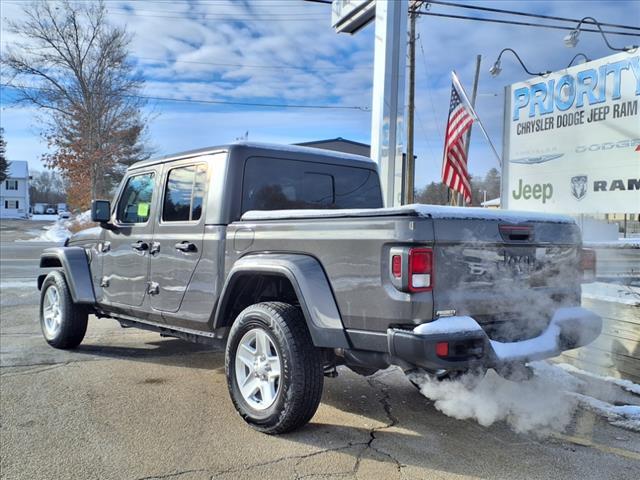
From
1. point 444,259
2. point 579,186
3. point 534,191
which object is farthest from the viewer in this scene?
point 534,191

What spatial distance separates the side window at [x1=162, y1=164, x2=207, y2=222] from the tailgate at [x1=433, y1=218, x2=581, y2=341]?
86.5 inches

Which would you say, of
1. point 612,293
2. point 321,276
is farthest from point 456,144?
point 321,276

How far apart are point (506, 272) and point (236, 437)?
6.87ft

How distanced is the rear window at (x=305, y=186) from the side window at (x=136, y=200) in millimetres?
1304

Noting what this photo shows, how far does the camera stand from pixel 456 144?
10.3m

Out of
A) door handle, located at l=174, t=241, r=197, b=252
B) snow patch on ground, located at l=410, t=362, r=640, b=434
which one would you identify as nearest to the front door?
door handle, located at l=174, t=241, r=197, b=252

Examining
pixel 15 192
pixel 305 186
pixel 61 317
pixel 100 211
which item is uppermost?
pixel 15 192

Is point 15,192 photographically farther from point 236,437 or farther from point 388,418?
point 388,418

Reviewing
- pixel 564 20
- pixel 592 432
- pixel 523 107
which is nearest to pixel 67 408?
pixel 592 432

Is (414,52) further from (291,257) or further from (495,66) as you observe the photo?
(291,257)

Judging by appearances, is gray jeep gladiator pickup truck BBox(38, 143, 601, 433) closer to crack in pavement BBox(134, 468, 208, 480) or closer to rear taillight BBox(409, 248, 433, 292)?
rear taillight BBox(409, 248, 433, 292)

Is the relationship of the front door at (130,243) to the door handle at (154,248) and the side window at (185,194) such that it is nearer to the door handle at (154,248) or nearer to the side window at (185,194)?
the door handle at (154,248)

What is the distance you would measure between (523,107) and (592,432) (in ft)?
15.4

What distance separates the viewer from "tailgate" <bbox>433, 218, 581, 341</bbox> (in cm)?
321
